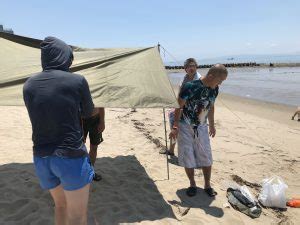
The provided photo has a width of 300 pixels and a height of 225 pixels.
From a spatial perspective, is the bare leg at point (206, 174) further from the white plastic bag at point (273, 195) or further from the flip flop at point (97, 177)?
the flip flop at point (97, 177)

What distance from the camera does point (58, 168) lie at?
259 centimetres

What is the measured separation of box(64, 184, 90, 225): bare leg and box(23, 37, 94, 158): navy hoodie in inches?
11.2

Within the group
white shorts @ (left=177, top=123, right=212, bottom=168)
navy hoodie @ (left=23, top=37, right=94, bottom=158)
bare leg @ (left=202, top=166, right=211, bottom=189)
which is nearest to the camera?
navy hoodie @ (left=23, top=37, right=94, bottom=158)

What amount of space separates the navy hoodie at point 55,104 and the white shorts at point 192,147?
7.34ft

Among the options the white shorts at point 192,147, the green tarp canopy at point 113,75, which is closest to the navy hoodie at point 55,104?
the green tarp canopy at point 113,75

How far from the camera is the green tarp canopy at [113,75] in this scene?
4.35 metres

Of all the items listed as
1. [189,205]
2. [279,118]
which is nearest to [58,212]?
[189,205]

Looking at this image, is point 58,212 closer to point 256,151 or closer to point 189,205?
point 189,205

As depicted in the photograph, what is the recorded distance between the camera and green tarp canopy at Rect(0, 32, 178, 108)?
4.35 m

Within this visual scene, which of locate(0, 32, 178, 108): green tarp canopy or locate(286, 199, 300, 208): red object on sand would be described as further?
locate(286, 199, 300, 208): red object on sand

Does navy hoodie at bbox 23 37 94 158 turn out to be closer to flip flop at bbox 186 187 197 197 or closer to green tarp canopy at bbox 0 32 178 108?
green tarp canopy at bbox 0 32 178 108

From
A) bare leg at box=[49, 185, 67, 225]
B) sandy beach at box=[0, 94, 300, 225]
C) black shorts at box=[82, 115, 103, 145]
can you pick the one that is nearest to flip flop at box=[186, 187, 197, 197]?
sandy beach at box=[0, 94, 300, 225]

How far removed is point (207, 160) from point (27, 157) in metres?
3.38

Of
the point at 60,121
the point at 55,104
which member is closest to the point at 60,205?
the point at 60,121
